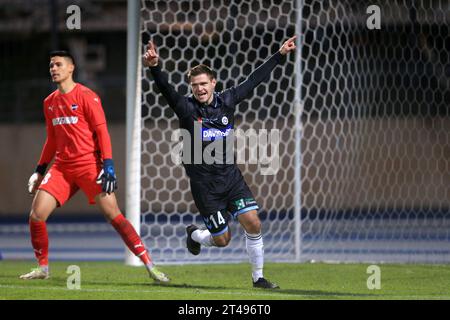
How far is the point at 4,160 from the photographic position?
21906mm

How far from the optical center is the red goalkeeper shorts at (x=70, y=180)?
24.6ft

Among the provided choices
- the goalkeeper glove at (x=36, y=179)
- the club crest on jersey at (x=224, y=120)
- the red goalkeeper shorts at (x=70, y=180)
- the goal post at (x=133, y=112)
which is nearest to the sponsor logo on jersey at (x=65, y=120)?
the red goalkeeper shorts at (x=70, y=180)

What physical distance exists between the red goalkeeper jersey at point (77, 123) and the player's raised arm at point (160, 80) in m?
0.70

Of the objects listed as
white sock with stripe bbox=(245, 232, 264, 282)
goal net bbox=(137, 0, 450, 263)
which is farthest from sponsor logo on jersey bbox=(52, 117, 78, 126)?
goal net bbox=(137, 0, 450, 263)

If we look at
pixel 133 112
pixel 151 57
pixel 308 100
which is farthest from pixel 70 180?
pixel 308 100

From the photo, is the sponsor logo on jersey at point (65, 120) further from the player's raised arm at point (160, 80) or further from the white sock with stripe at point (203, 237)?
the white sock with stripe at point (203, 237)

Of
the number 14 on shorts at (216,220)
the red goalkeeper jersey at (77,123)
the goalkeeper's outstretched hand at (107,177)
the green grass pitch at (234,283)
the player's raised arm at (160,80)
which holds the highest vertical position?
the player's raised arm at (160,80)

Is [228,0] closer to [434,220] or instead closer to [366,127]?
[366,127]

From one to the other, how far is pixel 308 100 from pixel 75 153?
4.13m

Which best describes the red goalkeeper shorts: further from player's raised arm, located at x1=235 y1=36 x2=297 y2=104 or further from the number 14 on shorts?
player's raised arm, located at x1=235 y1=36 x2=297 y2=104

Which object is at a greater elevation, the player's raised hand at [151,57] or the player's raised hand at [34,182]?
the player's raised hand at [151,57]

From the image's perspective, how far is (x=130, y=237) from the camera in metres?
7.63

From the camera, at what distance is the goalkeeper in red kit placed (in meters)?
7.48

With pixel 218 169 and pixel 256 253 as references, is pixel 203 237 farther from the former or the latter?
pixel 218 169
